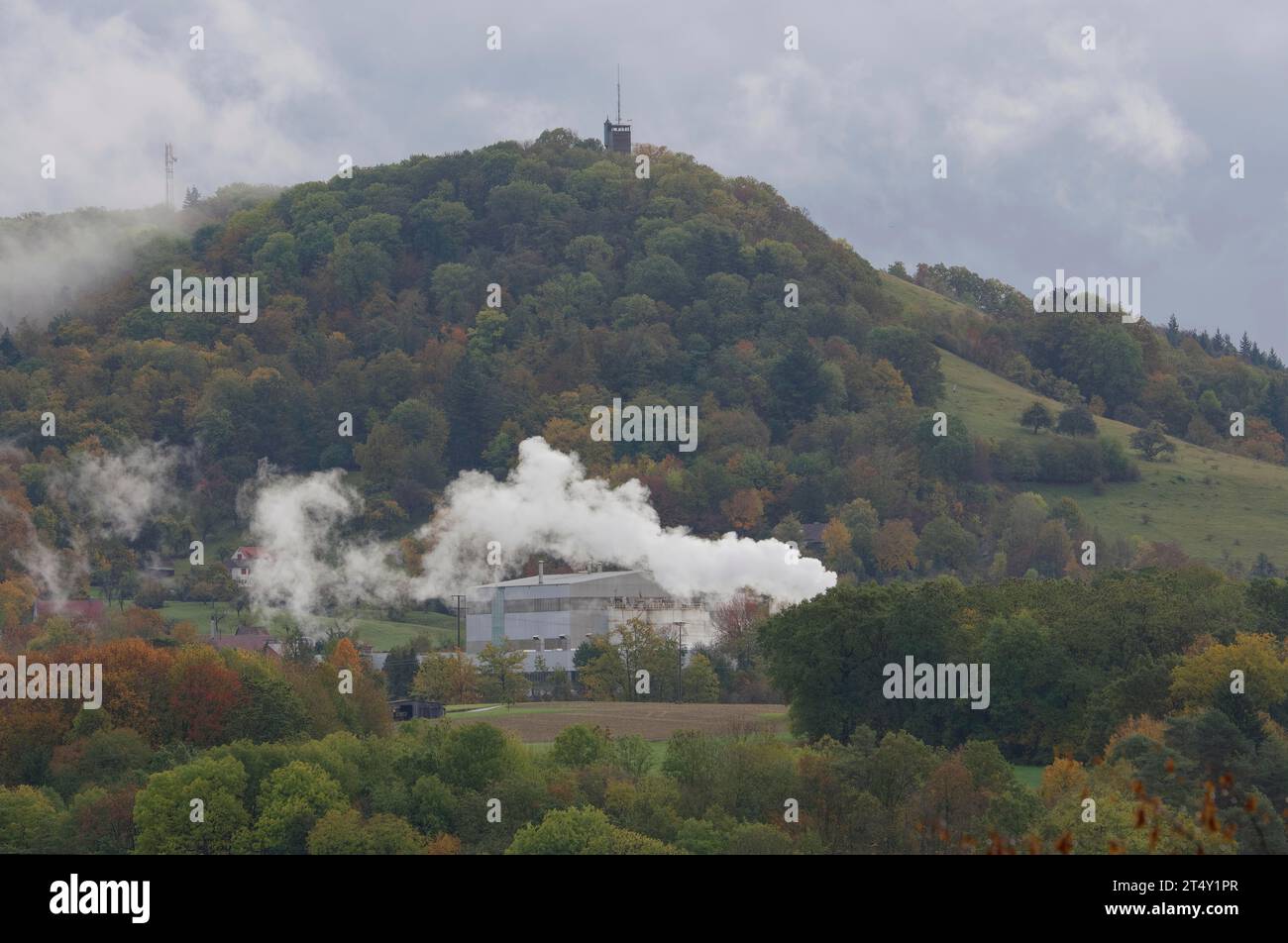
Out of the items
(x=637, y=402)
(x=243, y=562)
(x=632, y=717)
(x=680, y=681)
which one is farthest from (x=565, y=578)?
(x=637, y=402)

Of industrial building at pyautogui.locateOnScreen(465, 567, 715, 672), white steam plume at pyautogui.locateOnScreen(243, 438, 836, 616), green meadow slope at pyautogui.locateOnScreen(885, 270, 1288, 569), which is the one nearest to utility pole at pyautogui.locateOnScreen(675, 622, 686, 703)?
industrial building at pyautogui.locateOnScreen(465, 567, 715, 672)

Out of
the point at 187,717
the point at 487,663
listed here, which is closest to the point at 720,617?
the point at 487,663

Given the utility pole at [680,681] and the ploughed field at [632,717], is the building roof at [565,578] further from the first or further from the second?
the ploughed field at [632,717]

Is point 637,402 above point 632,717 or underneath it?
above

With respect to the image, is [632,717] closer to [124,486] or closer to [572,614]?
[572,614]
